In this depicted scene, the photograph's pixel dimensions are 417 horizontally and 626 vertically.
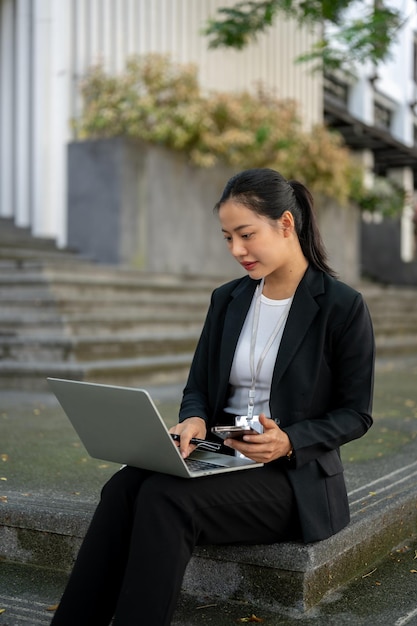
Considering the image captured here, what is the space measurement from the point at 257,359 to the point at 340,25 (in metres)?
6.11

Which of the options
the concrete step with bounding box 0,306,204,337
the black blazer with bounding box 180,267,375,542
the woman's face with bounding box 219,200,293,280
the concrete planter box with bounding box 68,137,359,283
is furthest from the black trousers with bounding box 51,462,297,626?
the concrete planter box with bounding box 68,137,359,283

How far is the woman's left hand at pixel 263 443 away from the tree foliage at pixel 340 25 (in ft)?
17.2

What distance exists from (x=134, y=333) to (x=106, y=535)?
569 cm

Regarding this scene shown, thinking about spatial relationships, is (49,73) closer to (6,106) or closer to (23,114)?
(23,114)

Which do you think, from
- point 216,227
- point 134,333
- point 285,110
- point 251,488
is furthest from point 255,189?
point 285,110

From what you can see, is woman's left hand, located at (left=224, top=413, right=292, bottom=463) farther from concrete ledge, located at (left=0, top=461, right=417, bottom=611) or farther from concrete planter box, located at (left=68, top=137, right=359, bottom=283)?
concrete planter box, located at (left=68, top=137, right=359, bottom=283)

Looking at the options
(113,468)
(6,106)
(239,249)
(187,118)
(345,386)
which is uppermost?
(6,106)

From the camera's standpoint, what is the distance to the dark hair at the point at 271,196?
8.66 ft

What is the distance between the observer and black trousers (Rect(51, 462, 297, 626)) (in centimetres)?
220

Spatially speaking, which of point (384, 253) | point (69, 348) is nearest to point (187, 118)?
point (69, 348)

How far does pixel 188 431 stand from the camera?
2.64 m

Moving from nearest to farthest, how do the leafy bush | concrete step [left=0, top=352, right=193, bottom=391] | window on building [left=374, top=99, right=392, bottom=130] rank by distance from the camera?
concrete step [left=0, top=352, right=193, bottom=391]
the leafy bush
window on building [left=374, top=99, right=392, bottom=130]

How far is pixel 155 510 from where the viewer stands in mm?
2291

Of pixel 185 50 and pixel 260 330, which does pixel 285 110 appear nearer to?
pixel 185 50
